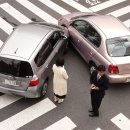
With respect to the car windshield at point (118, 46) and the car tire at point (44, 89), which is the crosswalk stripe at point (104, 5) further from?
the car tire at point (44, 89)

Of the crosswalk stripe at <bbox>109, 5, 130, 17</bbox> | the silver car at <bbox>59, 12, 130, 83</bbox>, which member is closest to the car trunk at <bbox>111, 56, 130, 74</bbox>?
the silver car at <bbox>59, 12, 130, 83</bbox>

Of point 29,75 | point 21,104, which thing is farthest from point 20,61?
point 21,104

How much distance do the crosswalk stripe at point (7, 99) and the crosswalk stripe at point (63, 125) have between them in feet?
5.48

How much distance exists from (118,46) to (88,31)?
1402 millimetres

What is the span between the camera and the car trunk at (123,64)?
36.4 ft

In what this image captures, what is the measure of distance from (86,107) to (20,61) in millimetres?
2493

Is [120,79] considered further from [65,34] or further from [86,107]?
[65,34]

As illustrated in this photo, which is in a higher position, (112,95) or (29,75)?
(29,75)

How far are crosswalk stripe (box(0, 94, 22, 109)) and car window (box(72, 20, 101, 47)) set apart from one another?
3.12m

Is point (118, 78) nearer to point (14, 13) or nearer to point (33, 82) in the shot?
point (33, 82)

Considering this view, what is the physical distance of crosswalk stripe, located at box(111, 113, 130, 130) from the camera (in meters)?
10.3

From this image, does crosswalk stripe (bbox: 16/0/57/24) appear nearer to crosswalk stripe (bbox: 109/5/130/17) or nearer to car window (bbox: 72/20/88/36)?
car window (bbox: 72/20/88/36)

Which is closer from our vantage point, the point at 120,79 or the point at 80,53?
the point at 120,79

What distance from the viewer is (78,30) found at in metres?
13.0
